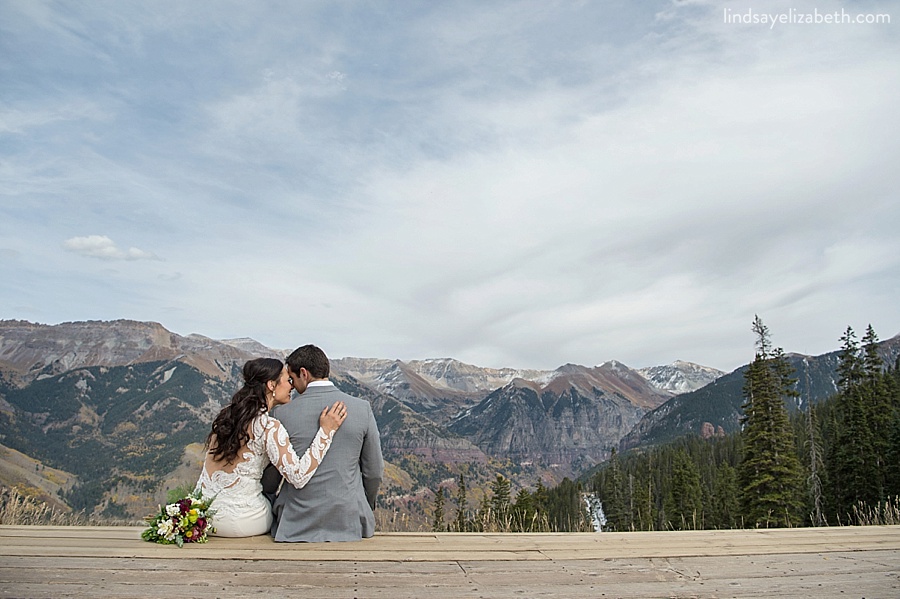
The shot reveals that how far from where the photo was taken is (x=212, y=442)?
5.54 meters

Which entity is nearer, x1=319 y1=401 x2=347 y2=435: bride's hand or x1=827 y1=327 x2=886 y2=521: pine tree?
x1=319 y1=401 x2=347 y2=435: bride's hand

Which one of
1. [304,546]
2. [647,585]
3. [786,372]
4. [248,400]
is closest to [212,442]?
[248,400]

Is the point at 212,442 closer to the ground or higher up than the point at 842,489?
higher up

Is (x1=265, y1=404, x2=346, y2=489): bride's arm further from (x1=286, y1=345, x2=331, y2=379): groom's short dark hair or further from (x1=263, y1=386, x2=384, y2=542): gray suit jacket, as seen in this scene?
(x1=286, y1=345, x2=331, y2=379): groom's short dark hair

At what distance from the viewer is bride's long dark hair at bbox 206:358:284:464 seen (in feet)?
17.7

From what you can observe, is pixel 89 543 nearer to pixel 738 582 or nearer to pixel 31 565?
pixel 31 565

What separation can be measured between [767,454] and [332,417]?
2941cm

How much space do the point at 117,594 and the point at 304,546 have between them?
1.61 metres

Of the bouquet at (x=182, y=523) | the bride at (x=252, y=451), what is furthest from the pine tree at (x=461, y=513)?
the bouquet at (x=182, y=523)

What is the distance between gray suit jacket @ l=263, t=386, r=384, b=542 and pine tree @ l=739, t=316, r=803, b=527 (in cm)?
2770

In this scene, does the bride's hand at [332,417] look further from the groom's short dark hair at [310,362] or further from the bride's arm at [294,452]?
the groom's short dark hair at [310,362]

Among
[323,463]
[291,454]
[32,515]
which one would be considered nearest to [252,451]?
[291,454]

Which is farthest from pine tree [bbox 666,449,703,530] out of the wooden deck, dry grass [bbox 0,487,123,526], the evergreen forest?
the wooden deck

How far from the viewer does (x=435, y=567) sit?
4957 mm
